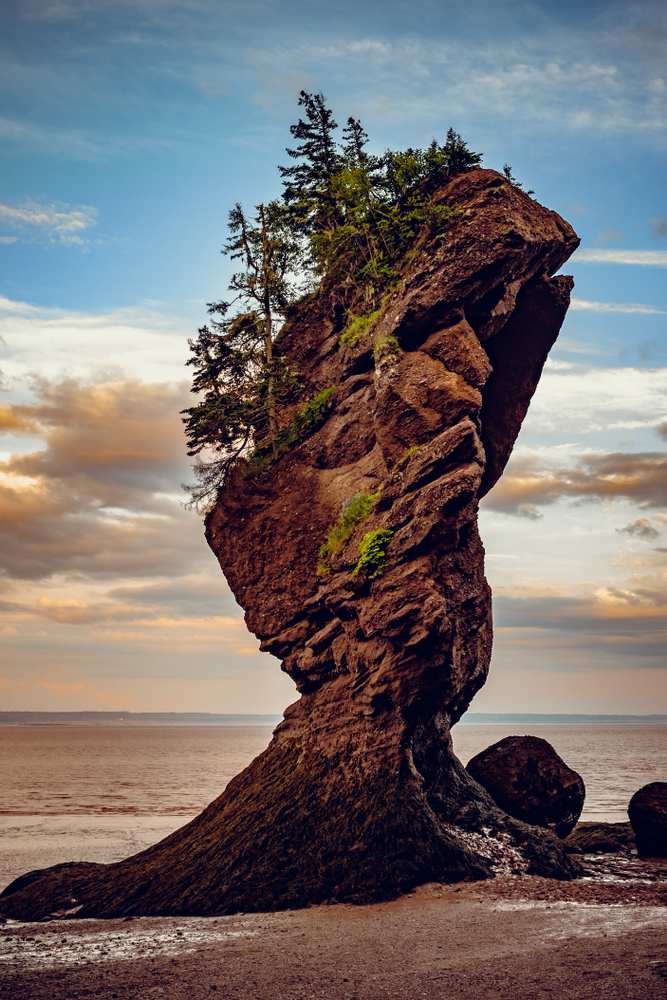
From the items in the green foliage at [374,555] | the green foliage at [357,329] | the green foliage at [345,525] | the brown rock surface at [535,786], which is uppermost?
the green foliage at [357,329]

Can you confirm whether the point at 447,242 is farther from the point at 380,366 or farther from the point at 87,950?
the point at 87,950

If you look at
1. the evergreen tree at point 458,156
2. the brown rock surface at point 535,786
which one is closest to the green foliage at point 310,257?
the evergreen tree at point 458,156

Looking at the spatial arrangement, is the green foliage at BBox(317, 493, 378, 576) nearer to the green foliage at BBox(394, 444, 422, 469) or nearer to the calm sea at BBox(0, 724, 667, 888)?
the green foliage at BBox(394, 444, 422, 469)

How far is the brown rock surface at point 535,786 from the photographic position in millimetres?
19750

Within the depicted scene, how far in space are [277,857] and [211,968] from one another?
4.12m

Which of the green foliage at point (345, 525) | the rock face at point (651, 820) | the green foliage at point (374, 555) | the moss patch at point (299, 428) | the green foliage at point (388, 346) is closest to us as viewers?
the green foliage at point (374, 555)

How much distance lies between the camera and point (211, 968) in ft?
34.7

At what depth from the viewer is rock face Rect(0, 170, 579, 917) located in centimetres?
1471

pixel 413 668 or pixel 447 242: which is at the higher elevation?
pixel 447 242

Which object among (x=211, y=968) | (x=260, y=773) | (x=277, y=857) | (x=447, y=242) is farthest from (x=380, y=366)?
(x=211, y=968)

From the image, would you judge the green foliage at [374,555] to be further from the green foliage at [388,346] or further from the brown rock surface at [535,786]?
the brown rock surface at [535,786]

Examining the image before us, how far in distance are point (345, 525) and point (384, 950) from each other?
30.4 ft

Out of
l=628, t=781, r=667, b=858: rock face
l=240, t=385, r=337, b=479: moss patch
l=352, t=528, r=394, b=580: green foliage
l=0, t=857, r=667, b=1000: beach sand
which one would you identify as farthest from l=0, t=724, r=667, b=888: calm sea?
l=240, t=385, r=337, b=479: moss patch

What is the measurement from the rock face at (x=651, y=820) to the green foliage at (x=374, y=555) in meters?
10.1
